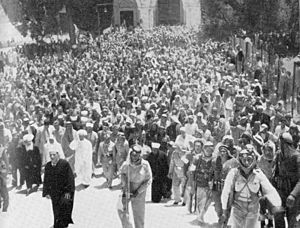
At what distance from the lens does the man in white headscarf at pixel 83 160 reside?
37.6 feet

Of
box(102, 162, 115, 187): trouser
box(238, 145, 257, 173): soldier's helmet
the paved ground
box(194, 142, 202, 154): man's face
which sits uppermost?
box(238, 145, 257, 173): soldier's helmet

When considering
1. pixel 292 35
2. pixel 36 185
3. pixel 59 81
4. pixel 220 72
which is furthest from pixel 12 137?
pixel 292 35

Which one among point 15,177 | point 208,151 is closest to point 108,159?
point 15,177

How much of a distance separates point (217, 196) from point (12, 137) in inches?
199

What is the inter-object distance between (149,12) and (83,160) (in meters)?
41.3

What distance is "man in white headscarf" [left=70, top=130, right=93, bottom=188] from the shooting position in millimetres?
11469

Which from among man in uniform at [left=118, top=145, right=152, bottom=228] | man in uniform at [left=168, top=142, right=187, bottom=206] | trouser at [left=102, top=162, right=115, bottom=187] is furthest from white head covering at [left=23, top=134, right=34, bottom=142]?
man in uniform at [left=118, top=145, right=152, bottom=228]

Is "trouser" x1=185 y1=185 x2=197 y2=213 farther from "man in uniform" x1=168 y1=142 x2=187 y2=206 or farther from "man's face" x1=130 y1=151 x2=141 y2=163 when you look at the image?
"man's face" x1=130 y1=151 x2=141 y2=163

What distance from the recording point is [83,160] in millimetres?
11469

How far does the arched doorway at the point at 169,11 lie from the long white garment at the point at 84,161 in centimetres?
4237

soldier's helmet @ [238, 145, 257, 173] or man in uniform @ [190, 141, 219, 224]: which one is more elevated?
soldier's helmet @ [238, 145, 257, 173]

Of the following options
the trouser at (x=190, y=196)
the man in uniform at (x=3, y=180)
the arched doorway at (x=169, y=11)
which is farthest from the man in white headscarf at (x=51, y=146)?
the arched doorway at (x=169, y=11)

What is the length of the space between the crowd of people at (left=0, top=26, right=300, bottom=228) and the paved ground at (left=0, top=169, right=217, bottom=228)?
22 centimetres

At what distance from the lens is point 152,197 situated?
33.9ft
